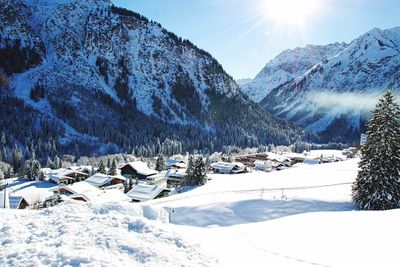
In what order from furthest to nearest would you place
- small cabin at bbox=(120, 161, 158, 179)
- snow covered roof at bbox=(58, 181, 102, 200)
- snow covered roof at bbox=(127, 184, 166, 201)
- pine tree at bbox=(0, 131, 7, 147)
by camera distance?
pine tree at bbox=(0, 131, 7, 147) → small cabin at bbox=(120, 161, 158, 179) → snow covered roof at bbox=(58, 181, 102, 200) → snow covered roof at bbox=(127, 184, 166, 201)

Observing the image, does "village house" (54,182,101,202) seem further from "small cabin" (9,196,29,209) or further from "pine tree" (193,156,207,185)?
"pine tree" (193,156,207,185)

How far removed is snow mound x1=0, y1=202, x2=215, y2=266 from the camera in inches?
394

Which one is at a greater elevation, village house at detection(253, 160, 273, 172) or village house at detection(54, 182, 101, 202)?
village house at detection(253, 160, 273, 172)

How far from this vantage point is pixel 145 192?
49.2 metres

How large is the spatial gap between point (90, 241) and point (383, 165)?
85.5ft

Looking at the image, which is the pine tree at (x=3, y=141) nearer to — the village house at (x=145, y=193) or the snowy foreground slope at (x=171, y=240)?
the village house at (x=145, y=193)

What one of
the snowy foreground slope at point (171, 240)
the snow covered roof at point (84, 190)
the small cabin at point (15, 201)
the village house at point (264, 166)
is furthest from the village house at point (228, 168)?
the snowy foreground slope at point (171, 240)

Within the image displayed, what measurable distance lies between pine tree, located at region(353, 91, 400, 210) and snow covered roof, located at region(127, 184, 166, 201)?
29783mm

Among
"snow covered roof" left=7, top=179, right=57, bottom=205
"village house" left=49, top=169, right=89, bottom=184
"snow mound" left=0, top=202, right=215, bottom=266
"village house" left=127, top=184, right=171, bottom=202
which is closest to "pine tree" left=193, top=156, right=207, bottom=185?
"village house" left=127, top=184, right=171, bottom=202

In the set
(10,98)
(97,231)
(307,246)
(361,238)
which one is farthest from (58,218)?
(10,98)

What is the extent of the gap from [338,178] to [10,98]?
185837mm

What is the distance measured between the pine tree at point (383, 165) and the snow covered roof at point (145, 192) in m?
29.8

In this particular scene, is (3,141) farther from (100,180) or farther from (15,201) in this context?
(15,201)

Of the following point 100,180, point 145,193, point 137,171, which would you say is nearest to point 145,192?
point 145,193
